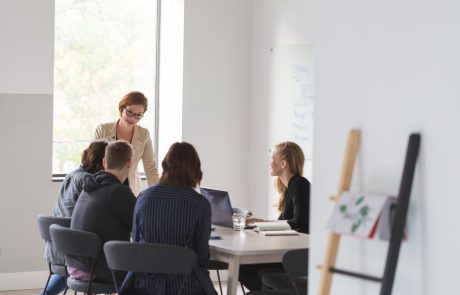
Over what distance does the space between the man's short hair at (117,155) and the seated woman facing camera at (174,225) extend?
519 millimetres

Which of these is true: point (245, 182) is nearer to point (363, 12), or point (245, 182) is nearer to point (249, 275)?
point (249, 275)

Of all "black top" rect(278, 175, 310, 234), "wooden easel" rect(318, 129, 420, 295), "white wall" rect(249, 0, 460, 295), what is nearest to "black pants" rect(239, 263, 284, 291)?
"black top" rect(278, 175, 310, 234)

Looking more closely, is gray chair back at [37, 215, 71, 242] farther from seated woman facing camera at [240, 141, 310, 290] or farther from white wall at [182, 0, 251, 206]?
white wall at [182, 0, 251, 206]

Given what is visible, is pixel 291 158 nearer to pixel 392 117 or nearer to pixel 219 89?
pixel 392 117

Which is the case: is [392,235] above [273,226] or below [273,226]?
above

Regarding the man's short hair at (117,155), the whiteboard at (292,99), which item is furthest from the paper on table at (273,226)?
the whiteboard at (292,99)

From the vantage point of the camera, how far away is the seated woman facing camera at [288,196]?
5.09 m

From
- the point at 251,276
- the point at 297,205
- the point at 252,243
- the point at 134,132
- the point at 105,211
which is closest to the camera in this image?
the point at 252,243

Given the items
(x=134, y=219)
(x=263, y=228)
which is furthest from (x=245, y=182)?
(x=134, y=219)

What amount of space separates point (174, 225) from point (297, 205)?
112cm

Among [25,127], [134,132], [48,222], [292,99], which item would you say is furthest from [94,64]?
[48,222]

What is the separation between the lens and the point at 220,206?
5.04 metres

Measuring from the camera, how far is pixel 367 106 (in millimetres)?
3230

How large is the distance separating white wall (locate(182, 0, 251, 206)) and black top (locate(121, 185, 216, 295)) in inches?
122
